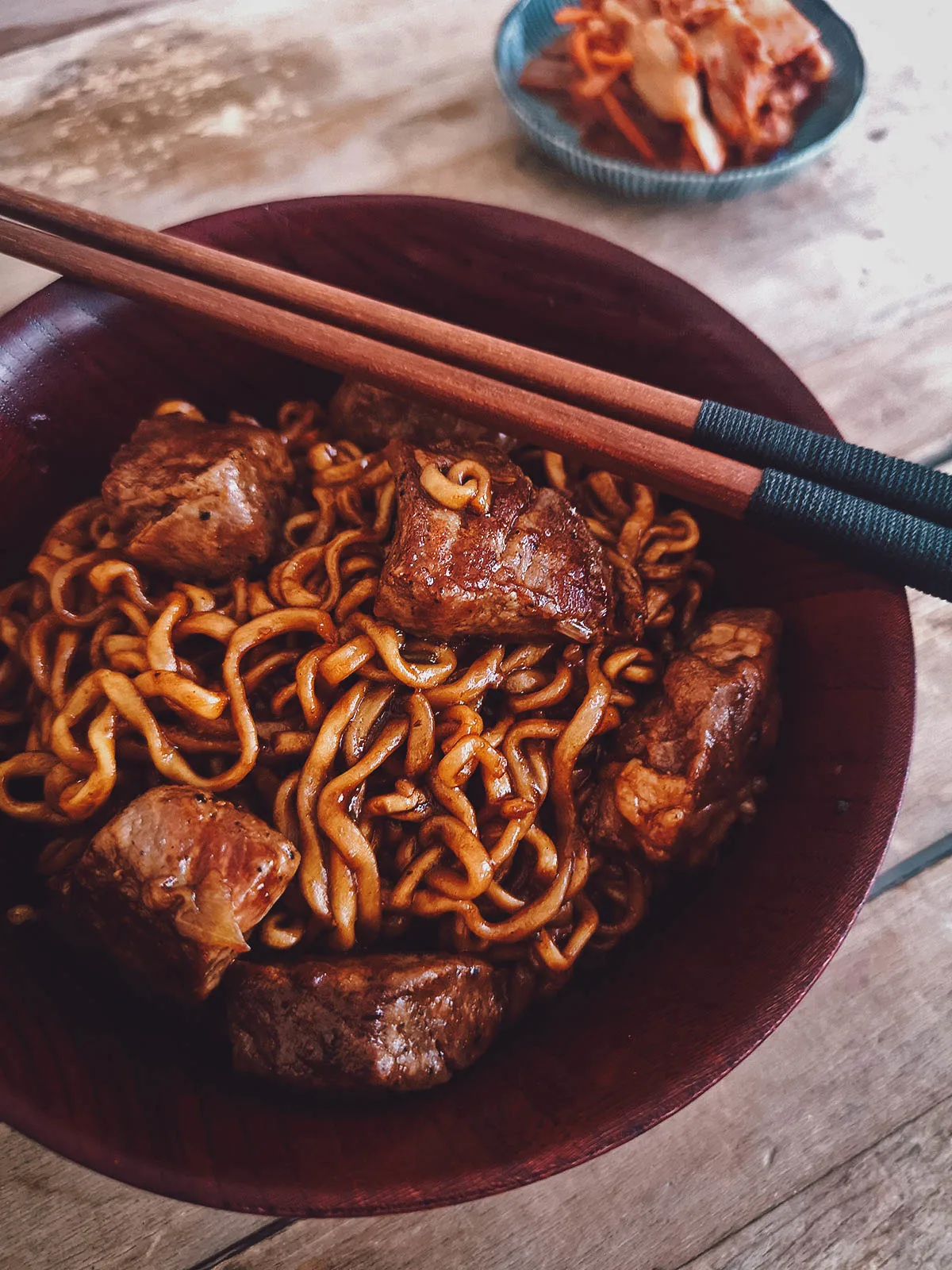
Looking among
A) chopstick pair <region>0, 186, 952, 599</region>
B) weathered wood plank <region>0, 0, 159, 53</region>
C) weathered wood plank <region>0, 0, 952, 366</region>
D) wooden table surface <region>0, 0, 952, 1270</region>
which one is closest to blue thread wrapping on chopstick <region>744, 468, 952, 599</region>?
chopstick pair <region>0, 186, 952, 599</region>

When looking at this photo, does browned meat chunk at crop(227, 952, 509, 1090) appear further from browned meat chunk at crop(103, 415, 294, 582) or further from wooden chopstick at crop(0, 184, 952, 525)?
wooden chopstick at crop(0, 184, 952, 525)

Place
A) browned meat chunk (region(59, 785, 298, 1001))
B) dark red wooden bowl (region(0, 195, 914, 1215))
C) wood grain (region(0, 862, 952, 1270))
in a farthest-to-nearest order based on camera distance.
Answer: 1. wood grain (region(0, 862, 952, 1270))
2. browned meat chunk (region(59, 785, 298, 1001))
3. dark red wooden bowl (region(0, 195, 914, 1215))

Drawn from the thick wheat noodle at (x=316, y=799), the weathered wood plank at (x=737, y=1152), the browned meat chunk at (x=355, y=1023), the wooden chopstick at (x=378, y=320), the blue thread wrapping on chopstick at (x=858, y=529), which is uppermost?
the wooden chopstick at (x=378, y=320)

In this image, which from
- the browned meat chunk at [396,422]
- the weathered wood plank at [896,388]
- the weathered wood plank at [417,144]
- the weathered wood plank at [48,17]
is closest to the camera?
the browned meat chunk at [396,422]

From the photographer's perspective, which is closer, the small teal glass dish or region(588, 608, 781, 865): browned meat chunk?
region(588, 608, 781, 865): browned meat chunk

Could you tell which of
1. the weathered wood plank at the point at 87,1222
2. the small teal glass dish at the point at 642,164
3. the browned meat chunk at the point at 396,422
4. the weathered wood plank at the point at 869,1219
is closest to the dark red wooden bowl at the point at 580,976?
the browned meat chunk at the point at 396,422

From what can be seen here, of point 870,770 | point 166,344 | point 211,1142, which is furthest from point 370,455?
point 211,1142

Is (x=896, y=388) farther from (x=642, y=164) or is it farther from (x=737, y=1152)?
(x=737, y=1152)

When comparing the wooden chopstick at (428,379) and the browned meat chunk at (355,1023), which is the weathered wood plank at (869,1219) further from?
the wooden chopstick at (428,379)
